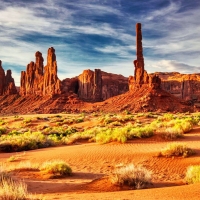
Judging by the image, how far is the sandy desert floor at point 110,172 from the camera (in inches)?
267

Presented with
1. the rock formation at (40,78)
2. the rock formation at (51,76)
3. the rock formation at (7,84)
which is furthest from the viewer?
the rock formation at (7,84)

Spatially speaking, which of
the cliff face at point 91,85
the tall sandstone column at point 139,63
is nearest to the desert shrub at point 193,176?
the tall sandstone column at point 139,63

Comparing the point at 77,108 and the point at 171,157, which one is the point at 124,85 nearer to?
the point at 77,108

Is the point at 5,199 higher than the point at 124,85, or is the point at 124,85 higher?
the point at 124,85

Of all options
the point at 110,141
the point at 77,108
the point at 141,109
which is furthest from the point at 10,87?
the point at 110,141

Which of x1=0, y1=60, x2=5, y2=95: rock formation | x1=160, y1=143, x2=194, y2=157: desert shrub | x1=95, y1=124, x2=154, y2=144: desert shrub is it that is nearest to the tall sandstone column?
x1=0, y1=60, x2=5, y2=95: rock formation

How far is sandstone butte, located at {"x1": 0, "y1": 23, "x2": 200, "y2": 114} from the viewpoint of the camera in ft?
219

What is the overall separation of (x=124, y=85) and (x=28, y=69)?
37.5m

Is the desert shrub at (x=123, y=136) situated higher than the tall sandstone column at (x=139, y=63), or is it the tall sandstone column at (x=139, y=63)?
the tall sandstone column at (x=139, y=63)

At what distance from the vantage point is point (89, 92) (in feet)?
337

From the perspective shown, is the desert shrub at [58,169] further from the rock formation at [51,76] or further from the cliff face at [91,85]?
the cliff face at [91,85]

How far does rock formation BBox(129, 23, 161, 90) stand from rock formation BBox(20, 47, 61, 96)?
24.5m

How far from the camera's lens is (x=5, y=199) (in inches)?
205

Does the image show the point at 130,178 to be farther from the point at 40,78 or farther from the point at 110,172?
the point at 40,78
